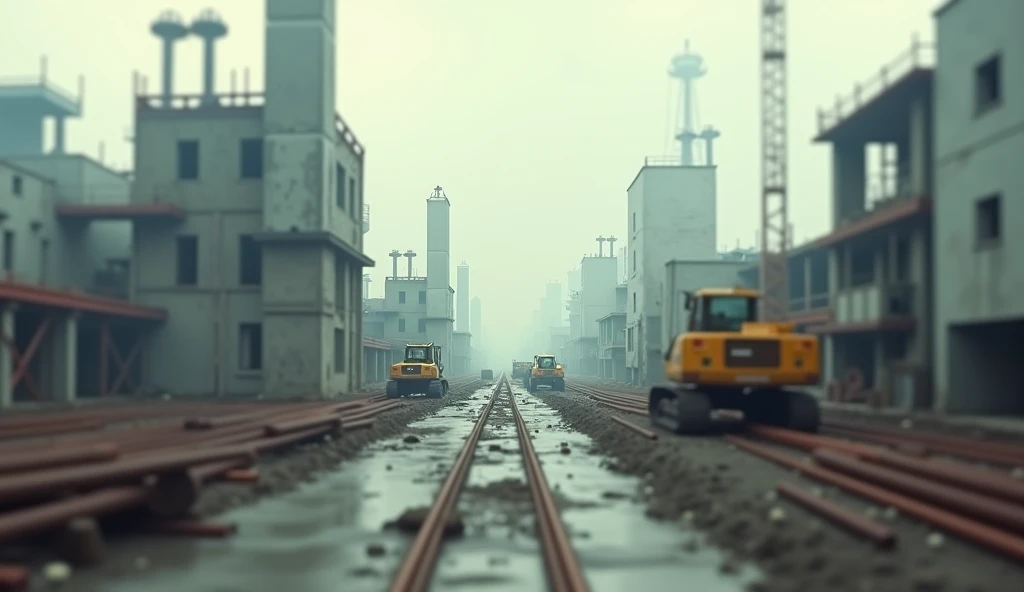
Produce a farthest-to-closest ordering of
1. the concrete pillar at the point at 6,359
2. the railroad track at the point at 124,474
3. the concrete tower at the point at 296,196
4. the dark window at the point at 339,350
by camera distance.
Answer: the dark window at the point at 339,350
the concrete tower at the point at 296,196
the concrete pillar at the point at 6,359
the railroad track at the point at 124,474

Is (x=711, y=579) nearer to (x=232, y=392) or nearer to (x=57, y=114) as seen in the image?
(x=232, y=392)

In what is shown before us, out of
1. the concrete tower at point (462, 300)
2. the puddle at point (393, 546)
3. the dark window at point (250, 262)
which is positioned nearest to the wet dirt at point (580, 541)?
the puddle at point (393, 546)

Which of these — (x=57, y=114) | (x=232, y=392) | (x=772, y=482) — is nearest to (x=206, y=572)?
(x=772, y=482)

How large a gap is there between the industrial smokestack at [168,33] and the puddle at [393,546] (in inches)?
1548

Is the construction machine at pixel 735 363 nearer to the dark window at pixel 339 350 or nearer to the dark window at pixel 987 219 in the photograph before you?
the dark window at pixel 987 219

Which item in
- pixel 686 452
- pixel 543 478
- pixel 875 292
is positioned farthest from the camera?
pixel 875 292

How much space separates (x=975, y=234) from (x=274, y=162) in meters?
24.5

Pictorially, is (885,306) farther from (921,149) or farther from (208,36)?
(208,36)

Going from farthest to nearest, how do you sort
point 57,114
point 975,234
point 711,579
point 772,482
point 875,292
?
point 57,114 → point 875,292 → point 975,234 → point 772,482 → point 711,579

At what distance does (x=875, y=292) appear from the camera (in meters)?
29.0

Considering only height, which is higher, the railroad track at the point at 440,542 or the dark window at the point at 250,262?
the dark window at the point at 250,262

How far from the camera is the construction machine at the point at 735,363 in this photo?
17.4 m

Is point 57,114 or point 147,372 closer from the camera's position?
point 147,372

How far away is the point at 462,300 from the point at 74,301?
129269mm
